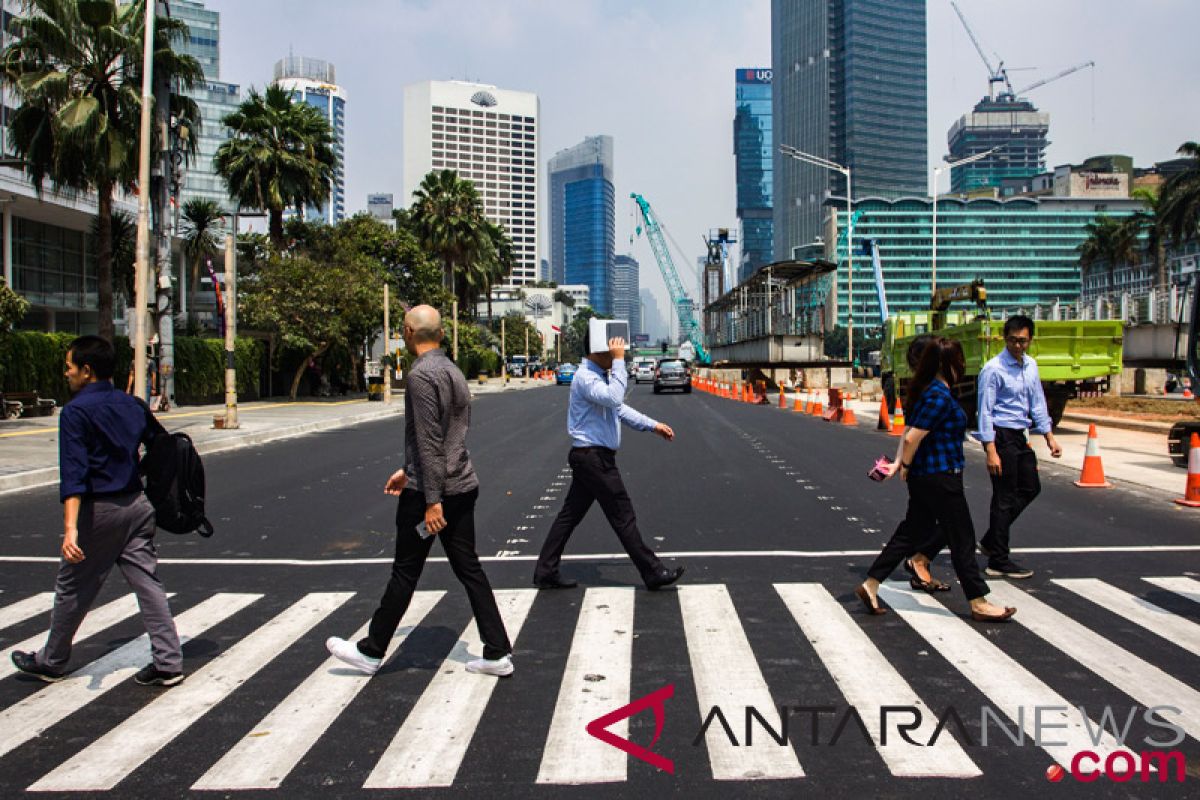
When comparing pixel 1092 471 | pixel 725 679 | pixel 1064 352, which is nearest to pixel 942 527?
pixel 725 679

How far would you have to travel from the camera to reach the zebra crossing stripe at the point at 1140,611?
5.74m

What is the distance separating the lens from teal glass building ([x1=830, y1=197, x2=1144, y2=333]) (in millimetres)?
156750

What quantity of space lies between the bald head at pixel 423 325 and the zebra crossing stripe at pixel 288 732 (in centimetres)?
181

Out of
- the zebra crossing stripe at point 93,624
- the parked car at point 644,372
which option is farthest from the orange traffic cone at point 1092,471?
the parked car at point 644,372

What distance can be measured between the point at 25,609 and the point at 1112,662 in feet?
22.3

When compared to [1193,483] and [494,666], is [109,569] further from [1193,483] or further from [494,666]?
[1193,483]

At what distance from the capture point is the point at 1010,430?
7.48 m

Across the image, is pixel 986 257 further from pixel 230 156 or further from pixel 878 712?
pixel 878 712

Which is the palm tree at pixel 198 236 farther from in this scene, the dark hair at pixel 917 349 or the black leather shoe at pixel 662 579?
the dark hair at pixel 917 349

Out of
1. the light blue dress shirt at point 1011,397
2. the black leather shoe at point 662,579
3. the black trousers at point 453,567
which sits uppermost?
the light blue dress shirt at point 1011,397

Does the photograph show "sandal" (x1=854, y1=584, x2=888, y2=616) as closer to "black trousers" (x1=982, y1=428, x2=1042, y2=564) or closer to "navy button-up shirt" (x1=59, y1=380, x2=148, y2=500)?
"black trousers" (x1=982, y1=428, x2=1042, y2=564)

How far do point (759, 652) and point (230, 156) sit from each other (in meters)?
36.7

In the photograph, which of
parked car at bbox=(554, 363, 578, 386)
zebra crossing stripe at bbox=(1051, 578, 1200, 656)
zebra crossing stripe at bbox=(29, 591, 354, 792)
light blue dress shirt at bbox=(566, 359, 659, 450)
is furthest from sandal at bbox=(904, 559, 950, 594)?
parked car at bbox=(554, 363, 578, 386)

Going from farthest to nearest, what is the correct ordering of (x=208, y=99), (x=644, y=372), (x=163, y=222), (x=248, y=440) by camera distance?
1. (x=208, y=99)
2. (x=644, y=372)
3. (x=163, y=222)
4. (x=248, y=440)
